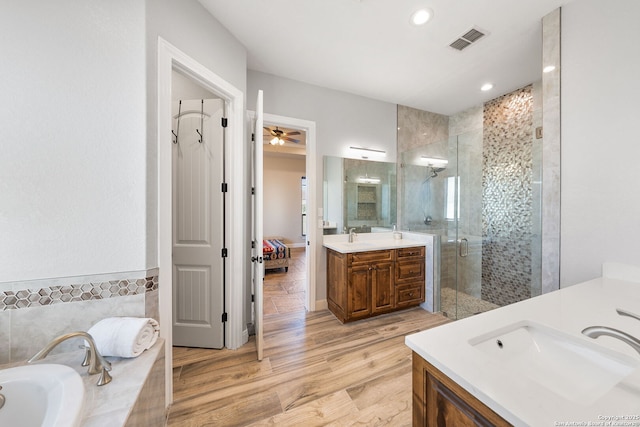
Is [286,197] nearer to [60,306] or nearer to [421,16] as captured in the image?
[421,16]

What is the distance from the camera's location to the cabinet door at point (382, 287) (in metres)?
2.65

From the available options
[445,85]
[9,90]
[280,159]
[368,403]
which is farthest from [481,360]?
[280,159]

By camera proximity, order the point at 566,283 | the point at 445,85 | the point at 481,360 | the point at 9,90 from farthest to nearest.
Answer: the point at 445,85
the point at 566,283
the point at 9,90
the point at 481,360

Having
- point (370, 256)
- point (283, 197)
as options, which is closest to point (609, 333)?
point (370, 256)

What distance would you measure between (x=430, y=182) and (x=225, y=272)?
113 inches

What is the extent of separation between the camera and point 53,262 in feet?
3.87

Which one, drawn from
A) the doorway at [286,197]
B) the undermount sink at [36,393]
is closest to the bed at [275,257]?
the doorway at [286,197]

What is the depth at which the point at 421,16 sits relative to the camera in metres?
1.77

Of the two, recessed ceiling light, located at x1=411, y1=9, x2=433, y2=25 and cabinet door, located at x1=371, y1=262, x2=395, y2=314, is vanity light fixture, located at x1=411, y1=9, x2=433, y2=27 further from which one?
cabinet door, located at x1=371, y1=262, x2=395, y2=314

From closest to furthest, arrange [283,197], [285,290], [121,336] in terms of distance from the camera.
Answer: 1. [121,336]
2. [285,290]
3. [283,197]

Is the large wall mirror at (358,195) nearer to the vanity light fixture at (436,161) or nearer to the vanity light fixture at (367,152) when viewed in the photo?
the vanity light fixture at (367,152)

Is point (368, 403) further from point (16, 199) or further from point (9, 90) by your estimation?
point (9, 90)

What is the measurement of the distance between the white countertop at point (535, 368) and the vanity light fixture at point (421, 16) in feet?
6.81

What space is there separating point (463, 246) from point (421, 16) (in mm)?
2519
